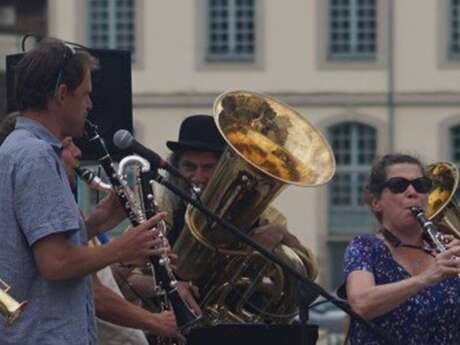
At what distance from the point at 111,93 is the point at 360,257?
1.07m

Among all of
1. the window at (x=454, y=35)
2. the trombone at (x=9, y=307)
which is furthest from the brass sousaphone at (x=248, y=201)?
the window at (x=454, y=35)

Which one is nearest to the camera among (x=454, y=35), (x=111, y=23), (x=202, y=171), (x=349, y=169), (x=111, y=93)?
(x=111, y=93)

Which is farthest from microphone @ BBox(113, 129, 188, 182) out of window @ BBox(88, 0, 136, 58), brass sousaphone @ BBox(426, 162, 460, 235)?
window @ BBox(88, 0, 136, 58)

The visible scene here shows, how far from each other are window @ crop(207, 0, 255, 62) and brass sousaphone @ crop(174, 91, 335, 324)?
29.5 m

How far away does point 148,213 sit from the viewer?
6.70m

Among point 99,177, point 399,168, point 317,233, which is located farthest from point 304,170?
point 317,233

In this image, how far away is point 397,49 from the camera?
37156mm

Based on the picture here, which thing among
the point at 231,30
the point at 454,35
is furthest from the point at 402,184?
the point at 231,30

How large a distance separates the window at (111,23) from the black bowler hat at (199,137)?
29.5 metres

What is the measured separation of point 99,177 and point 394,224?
108 centimetres

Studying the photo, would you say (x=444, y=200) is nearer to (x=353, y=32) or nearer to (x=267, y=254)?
(x=267, y=254)

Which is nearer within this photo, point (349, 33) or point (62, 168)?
point (62, 168)

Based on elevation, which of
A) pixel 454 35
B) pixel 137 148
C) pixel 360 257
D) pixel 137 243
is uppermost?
pixel 137 148

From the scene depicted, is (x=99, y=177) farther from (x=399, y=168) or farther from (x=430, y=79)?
(x=430, y=79)
